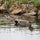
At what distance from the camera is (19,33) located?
10.1m

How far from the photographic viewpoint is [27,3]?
1326 cm

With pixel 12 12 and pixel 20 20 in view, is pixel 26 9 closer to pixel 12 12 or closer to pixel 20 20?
pixel 12 12

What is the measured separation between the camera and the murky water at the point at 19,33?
968cm

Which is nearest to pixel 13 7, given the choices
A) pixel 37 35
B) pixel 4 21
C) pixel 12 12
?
pixel 12 12

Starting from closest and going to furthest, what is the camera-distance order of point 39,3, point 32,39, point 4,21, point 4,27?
1. point 32,39
2. point 4,27
3. point 4,21
4. point 39,3

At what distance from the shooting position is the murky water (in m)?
9.68

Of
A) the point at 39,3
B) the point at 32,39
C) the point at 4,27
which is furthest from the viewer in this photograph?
the point at 39,3

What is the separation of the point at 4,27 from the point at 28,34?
1.05 metres

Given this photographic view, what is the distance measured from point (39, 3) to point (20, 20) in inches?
73.8

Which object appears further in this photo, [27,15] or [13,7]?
[13,7]

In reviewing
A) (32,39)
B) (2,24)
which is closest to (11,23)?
(2,24)

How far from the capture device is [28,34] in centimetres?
1003

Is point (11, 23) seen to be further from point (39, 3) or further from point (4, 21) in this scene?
point (39, 3)

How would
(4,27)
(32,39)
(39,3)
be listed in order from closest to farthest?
1. (32,39)
2. (4,27)
3. (39,3)
